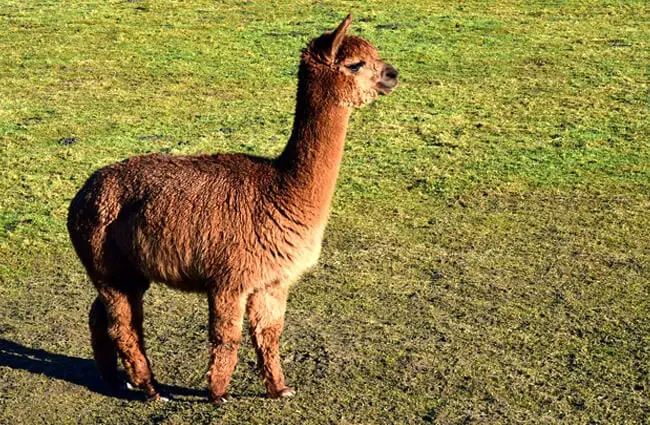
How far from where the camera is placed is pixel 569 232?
9.17 metres

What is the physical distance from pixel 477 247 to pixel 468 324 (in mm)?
1573

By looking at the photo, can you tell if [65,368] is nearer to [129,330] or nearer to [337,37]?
[129,330]

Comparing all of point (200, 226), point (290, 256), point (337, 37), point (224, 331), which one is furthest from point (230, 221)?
point (337, 37)

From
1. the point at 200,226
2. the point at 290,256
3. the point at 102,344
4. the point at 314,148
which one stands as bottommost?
the point at 102,344

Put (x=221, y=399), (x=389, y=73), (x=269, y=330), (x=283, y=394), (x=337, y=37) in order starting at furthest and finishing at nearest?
(x=283, y=394)
(x=221, y=399)
(x=269, y=330)
(x=389, y=73)
(x=337, y=37)

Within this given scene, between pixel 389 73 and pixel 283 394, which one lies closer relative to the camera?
pixel 389 73

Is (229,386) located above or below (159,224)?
below

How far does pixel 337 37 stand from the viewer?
18.5 feet

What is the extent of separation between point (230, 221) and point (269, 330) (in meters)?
0.66

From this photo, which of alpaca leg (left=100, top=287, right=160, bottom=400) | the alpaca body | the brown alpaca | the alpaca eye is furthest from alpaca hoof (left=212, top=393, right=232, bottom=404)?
the alpaca eye

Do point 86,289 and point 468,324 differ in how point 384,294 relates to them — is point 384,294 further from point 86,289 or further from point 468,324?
point 86,289

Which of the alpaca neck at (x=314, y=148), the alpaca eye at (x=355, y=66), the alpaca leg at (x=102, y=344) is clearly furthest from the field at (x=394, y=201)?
the alpaca eye at (x=355, y=66)

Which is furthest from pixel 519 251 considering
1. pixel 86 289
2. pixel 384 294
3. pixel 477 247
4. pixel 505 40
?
pixel 505 40

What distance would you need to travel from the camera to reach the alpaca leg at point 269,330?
5.98 metres
